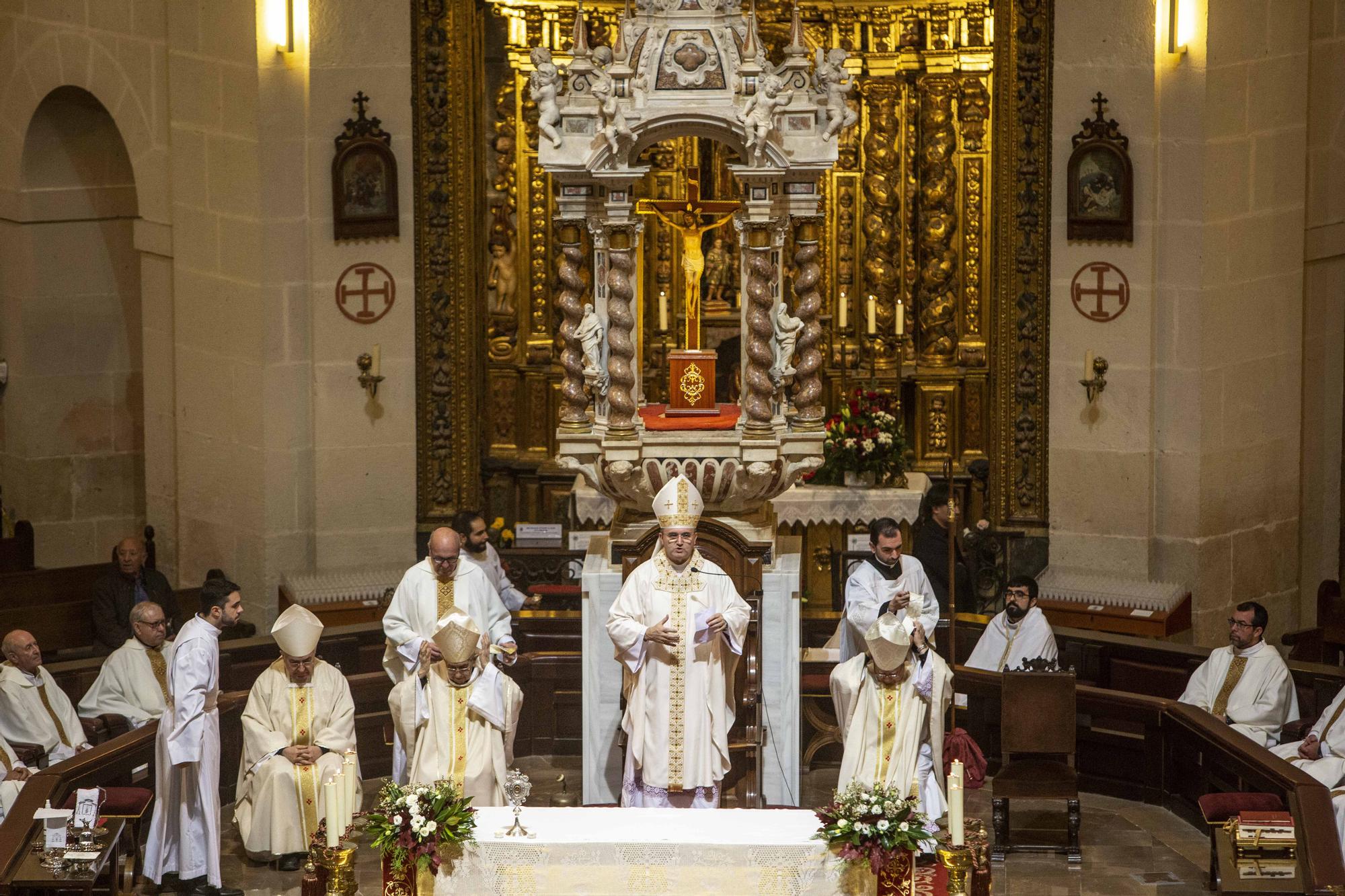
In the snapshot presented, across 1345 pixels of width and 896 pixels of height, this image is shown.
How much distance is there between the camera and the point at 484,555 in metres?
13.9

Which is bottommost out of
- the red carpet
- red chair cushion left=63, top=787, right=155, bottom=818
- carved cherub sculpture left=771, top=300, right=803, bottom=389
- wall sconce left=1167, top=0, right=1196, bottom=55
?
red chair cushion left=63, top=787, right=155, bottom=818

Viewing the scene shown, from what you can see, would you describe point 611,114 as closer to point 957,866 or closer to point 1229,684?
point 957,866

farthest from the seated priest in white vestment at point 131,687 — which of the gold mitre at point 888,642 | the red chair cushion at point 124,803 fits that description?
the gold mitre at point 888,642

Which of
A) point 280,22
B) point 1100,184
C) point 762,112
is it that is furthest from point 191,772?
point 1100,184

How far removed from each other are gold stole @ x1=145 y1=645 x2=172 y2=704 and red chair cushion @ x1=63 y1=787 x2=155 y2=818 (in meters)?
1.36

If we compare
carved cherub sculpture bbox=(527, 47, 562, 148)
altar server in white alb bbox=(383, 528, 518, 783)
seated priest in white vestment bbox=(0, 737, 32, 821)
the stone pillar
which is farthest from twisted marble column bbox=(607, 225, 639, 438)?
seated priest in white vestment bbox=(0, 737, 32, 821)

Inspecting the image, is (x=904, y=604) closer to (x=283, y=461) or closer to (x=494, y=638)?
(x=494, y=638)

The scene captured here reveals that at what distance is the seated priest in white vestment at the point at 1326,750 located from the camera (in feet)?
37.4

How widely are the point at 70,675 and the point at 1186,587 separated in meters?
7.50

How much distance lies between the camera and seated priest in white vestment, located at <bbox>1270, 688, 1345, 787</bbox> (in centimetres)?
1141

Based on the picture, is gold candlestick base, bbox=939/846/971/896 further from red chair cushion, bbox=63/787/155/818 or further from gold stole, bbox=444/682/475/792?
red chair cushion, bbox=63/787/155/818

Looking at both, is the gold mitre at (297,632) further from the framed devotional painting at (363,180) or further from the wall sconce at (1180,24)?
the wall sconce at (1180,24)

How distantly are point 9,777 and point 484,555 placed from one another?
363 centimetres

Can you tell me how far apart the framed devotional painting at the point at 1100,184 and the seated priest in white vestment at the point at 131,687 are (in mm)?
7063
